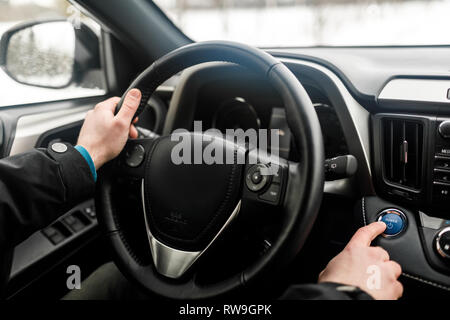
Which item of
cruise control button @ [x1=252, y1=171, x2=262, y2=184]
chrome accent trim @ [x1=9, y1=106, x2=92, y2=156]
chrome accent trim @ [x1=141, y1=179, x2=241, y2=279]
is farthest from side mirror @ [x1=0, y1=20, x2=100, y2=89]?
cruise control button @ [x1=252, y1=171, x2=262, y2=184]

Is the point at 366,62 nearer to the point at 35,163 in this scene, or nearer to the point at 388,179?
the point at 388,179

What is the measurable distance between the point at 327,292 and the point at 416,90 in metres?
0.65

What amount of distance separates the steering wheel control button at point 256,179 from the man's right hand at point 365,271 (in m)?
0.23

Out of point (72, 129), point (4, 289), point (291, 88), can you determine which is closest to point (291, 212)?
point (291, 88)

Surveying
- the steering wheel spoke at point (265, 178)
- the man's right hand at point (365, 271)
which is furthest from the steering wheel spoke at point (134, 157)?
the man's right hand at point (365, 271)

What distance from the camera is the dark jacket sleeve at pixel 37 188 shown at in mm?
780

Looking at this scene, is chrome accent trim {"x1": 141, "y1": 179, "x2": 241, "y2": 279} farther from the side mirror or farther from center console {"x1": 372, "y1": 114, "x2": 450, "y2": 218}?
the side mirror

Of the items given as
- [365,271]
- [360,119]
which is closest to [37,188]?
[365,271]

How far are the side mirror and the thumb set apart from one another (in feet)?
2.42

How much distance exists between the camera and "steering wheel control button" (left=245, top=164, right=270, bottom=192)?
813 mm

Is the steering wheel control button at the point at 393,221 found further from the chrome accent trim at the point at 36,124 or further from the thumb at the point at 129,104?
the chrome accent trim at the point at 36,124

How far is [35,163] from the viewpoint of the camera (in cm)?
81

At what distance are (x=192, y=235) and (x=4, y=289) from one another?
648mm
